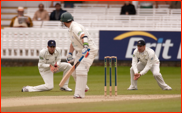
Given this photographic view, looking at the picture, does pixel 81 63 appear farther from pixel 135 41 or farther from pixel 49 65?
pixel 135 41

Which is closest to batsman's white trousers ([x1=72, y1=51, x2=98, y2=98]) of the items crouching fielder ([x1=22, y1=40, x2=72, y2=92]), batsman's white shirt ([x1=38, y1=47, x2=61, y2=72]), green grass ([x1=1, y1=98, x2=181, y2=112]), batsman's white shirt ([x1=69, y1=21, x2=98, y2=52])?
batsman's white shirt ([x1=69, y1=21, x2=98, y2=52])

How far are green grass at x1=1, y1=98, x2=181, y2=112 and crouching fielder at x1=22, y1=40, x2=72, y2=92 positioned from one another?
98.2 inches

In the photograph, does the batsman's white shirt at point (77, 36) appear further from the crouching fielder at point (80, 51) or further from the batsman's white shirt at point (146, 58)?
the batsman's white shirt at point (146, 58)

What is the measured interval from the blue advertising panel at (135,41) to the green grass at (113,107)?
847 cm

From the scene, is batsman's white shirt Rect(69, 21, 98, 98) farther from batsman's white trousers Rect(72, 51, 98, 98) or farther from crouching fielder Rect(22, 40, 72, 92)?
crouching fielder Rect(22, 40, 72, 92)

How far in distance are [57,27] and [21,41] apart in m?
1.96

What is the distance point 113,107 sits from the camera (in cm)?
596

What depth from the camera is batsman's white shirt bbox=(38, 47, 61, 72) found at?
29.1ft

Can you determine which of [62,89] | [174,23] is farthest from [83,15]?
[62,89]

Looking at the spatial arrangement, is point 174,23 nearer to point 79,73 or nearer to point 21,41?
point 21,41

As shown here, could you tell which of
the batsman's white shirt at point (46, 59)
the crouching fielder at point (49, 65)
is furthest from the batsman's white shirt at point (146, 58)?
the batsman's white shirt at point (46, 59)

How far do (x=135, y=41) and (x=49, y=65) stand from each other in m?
6.89

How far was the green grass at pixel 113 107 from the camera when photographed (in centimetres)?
572

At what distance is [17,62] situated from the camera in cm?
A: 1591
